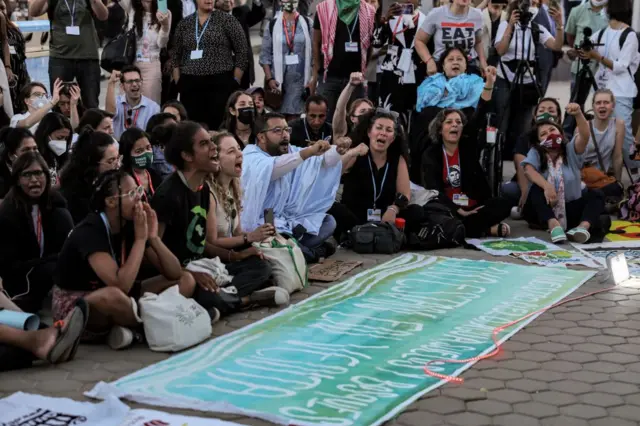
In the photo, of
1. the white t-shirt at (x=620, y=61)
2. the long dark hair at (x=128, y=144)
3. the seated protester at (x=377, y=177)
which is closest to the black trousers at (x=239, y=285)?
the long dark hair at (x=128, y=144)

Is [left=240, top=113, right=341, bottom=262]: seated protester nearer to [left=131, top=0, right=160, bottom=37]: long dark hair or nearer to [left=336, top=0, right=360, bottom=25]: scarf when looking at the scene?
[left=131, top=0, right=160, bottom=37]: long dark hair

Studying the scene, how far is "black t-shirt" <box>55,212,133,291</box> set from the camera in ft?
16.7

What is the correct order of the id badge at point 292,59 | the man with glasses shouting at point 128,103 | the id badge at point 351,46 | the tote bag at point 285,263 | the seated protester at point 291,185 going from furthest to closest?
the id badge at point 292,59 < the id badge at point 351,46 < the man with glasses shouting at point 128,103 < the seated protester at point 291,185 < the tote bag at point 285,263

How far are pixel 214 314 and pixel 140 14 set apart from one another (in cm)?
423

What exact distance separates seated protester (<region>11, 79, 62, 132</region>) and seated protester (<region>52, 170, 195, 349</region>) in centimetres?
293

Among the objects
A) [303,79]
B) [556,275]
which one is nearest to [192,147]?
[556,275]

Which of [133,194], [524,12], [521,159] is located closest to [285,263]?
[133,194]

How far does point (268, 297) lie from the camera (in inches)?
237

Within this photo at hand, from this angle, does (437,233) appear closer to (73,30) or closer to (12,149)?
(12,149)

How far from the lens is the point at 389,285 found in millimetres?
6586

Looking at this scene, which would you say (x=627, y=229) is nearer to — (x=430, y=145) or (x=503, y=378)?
(x=430, y=145)

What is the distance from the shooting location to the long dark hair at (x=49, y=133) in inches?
284

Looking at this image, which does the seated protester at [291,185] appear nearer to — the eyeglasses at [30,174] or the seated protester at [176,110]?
the seated protester at [176,110]

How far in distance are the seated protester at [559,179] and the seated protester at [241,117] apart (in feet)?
7.34
